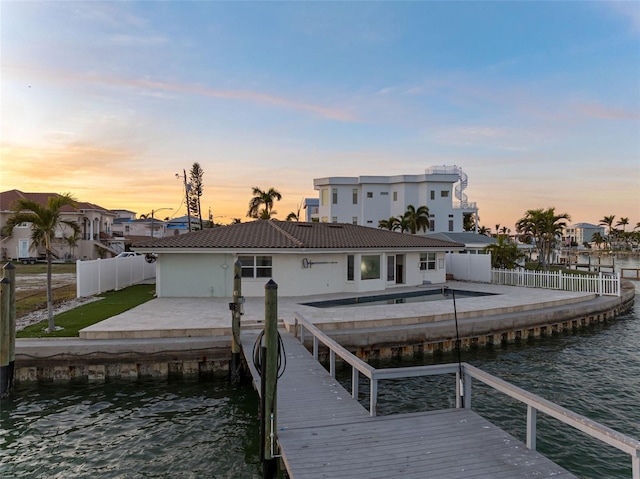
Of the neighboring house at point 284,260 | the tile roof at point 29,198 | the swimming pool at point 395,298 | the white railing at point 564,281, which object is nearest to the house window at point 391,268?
the neighboring house at point 284,260

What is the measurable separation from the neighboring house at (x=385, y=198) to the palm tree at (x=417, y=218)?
1339 mm

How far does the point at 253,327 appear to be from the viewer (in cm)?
1375

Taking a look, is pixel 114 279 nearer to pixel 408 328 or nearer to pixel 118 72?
pixel 118 72

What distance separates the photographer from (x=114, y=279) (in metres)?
23.1

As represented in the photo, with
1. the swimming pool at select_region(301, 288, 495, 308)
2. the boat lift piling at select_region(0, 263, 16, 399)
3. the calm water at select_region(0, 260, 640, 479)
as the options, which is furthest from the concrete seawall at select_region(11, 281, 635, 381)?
the swimming pool at select_region(301, 288, 495, 308)

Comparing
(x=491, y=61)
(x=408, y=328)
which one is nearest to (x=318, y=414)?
(x=408, y=328)

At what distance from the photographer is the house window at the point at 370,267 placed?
23.0 meters

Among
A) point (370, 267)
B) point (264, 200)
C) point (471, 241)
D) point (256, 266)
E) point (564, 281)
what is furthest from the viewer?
point (264, 200)

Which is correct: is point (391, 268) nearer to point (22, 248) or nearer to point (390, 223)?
point (390, 223)

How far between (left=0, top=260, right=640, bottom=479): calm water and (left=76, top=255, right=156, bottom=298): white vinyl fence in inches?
370

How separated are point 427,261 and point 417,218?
64.0 ft

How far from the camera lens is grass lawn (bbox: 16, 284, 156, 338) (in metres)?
12.7

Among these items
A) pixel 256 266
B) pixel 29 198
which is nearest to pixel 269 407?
pixel 256 266

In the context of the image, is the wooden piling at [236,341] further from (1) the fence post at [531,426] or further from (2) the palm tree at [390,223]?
(2) the palm tree at [390,223]
